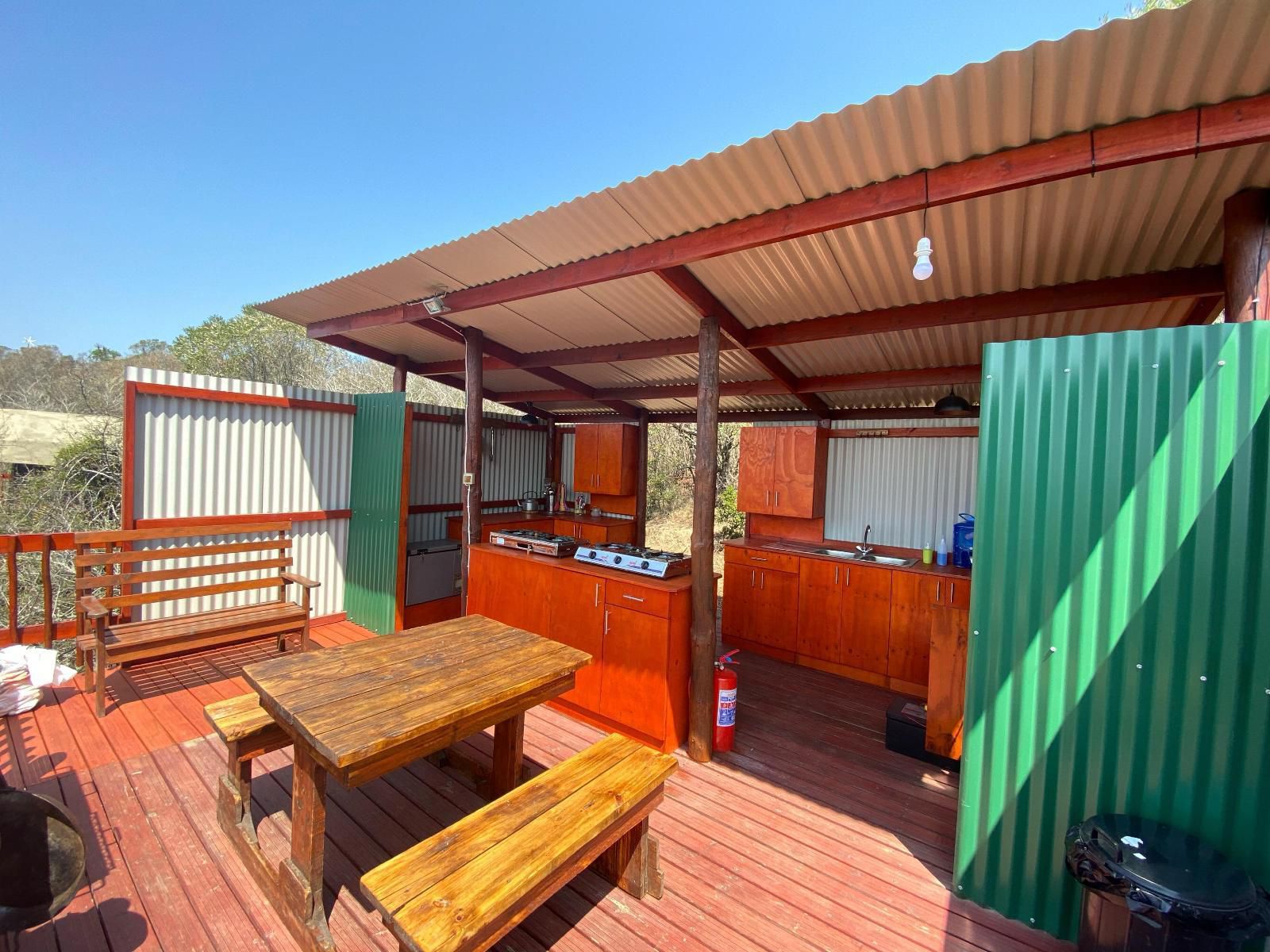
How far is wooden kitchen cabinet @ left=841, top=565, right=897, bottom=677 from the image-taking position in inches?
178

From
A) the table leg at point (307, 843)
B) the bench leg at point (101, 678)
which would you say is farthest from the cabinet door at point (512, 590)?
the bench leg at point (101, 678)

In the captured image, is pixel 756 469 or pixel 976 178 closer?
pixel 976 178

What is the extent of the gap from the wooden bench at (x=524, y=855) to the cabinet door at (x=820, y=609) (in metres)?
3.14

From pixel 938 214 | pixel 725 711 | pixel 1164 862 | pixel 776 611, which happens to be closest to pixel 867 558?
pixel 776 611

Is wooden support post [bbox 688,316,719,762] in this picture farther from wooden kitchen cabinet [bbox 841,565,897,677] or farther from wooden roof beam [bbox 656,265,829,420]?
wooden kitchen cabinet [bbox 841,565,897,677]

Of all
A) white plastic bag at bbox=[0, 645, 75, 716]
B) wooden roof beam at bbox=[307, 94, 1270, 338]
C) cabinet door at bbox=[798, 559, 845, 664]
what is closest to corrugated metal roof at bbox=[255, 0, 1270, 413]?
wooden roof beam at bbox=[307, 94, 1270, 338]

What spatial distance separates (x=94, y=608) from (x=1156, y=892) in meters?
5.33

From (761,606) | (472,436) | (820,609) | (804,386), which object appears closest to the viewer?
(472,436)

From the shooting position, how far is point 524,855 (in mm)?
1561

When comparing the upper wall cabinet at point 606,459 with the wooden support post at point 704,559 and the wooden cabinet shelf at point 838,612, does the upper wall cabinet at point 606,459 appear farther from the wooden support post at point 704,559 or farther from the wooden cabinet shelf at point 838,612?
the wooden support post at point 704,559

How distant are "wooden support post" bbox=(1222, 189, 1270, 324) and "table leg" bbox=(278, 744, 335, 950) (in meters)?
3.77

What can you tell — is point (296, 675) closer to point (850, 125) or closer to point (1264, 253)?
point (850, 125)

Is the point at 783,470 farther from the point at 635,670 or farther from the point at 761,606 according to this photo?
the point at 635,670

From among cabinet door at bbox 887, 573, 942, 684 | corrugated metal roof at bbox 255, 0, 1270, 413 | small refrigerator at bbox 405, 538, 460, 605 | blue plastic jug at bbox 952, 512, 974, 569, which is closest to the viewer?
corrugated metal roof at bbox 255, 0, 1270, 413
